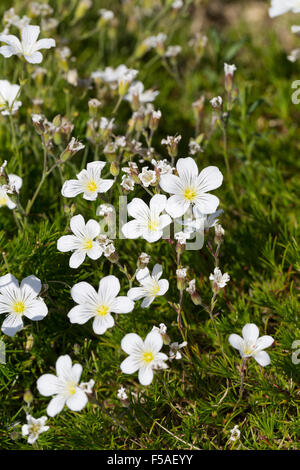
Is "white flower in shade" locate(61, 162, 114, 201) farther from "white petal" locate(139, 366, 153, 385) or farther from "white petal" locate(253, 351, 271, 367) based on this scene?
"white petal" locate(253, 351, 271, 367)

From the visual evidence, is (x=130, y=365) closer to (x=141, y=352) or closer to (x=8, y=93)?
(x=141, y=352)

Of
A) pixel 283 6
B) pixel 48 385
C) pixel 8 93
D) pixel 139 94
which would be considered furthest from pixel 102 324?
pixel 283 6

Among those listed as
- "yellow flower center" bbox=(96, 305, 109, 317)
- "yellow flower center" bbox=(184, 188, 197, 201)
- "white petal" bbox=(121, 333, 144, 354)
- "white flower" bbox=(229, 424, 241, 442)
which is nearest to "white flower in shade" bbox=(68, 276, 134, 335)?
"yellow flower center" bbox=(96, 305, 109, 317)

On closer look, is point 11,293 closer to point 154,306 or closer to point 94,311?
point 94,311

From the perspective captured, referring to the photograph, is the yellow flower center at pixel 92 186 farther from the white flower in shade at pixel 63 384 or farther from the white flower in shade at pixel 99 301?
the white flower in shade at pixel 63 384
